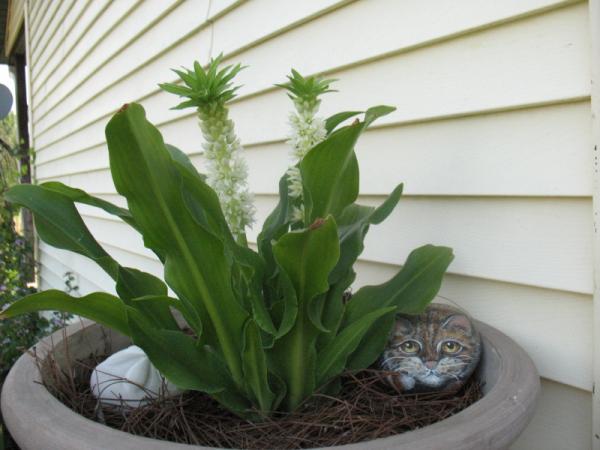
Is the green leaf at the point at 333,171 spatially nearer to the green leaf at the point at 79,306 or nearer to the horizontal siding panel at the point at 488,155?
the horizontal siding panel at the point at 488,155

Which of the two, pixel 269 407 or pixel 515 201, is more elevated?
pixel 515 201

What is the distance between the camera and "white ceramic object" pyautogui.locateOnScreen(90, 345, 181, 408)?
116 cm

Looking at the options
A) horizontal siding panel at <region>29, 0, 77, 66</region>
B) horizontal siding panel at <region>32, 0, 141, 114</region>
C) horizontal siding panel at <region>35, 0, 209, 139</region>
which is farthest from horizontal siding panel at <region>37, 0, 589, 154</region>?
horizontal siding panel at <region>29, 0, 77, 66</region>

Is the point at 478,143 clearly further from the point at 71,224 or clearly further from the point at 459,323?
the point at 71,224

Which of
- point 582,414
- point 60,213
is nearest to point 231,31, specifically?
point 60,213

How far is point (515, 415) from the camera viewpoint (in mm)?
823

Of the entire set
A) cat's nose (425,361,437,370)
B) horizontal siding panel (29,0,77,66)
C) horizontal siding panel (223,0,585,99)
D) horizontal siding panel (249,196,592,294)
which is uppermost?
horizontal siding panel (29,0,77,66)

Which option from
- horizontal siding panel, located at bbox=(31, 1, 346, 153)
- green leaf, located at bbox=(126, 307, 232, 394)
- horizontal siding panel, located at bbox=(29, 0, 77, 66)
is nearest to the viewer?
green leaf, located at bbox=(126, 307, 232, 394)

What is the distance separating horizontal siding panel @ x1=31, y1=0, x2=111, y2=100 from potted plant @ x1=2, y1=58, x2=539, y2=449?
288 cm

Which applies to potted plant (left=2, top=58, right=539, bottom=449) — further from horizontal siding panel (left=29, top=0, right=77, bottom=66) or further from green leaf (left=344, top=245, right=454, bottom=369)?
horizontal siding panel (left=29, top=0, right=77, bottom=66)

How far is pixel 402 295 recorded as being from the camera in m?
1.14

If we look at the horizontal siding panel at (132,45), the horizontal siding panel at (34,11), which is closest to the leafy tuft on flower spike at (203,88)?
the horizontal siding panel at (132,45)

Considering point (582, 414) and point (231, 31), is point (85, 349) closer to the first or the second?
point (582, 414)

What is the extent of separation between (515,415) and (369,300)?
1.30 ft
